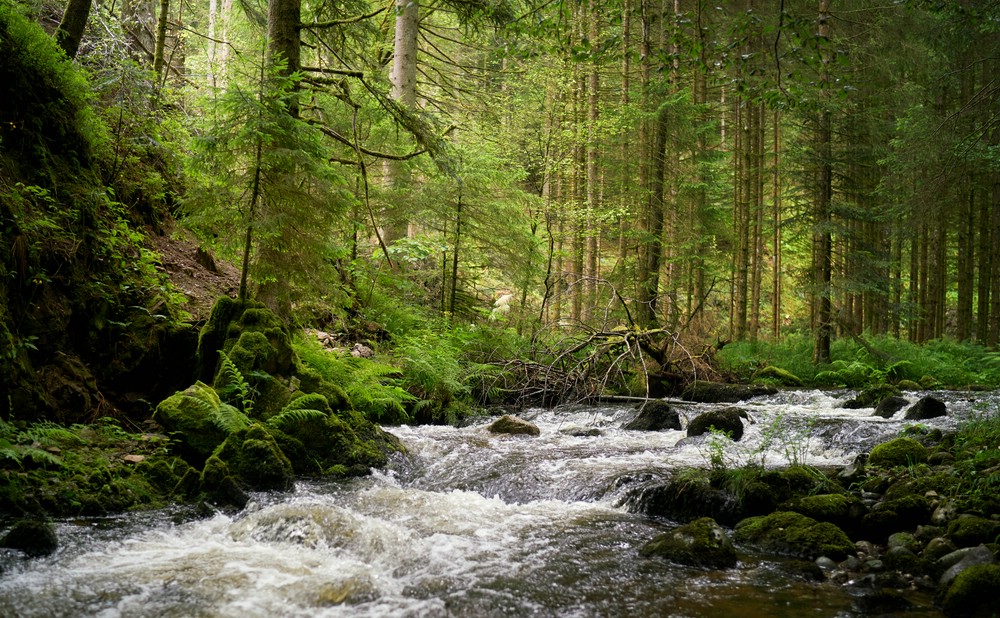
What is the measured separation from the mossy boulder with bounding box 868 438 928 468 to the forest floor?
8.43 meters

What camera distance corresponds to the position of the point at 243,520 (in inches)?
215

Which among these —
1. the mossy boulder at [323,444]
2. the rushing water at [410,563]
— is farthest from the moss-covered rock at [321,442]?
the rushing water at [410,563]

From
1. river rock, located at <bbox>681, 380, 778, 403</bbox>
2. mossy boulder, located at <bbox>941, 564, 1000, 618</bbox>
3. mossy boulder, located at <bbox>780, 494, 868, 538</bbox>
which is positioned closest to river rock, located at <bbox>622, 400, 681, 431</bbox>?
river rock, located at <bbox>681, 380, 778, 403</bbox>

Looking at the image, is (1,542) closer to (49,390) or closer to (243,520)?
(243,520)

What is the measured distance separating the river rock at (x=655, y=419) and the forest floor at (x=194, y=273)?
6738 millimetres

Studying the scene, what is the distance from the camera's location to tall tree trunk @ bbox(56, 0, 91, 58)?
8.34m

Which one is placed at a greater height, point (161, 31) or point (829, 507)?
point (161, 31)

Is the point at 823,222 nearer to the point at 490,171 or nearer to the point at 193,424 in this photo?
the point at 490,171

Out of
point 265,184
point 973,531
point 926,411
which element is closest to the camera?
point 973,531

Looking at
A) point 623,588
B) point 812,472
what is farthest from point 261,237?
point 812,472

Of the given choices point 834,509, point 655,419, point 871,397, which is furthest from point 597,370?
point 834,509

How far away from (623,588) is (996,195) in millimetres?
21766

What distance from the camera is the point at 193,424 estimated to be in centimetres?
646

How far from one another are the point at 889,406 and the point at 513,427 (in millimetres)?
6651
